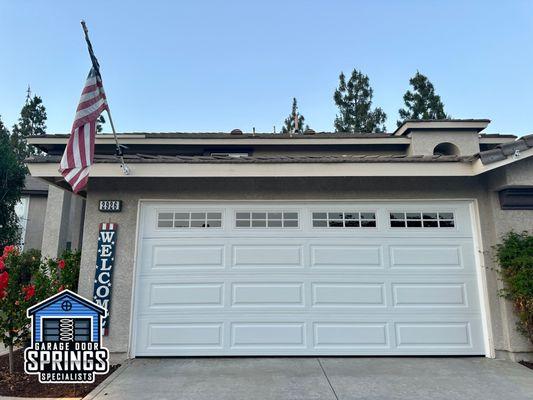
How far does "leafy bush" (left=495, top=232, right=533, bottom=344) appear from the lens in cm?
466

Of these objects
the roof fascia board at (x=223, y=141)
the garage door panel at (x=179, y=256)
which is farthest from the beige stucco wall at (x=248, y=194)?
the roof fascia board at (x=223, y=141)

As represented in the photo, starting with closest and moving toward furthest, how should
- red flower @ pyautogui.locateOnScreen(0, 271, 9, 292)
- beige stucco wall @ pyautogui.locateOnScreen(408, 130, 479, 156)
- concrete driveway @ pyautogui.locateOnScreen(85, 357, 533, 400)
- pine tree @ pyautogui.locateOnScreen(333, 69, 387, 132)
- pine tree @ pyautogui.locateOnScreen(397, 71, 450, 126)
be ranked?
1. concrete driveway @ pyautogui.locateOnScreen(85, 357, 533, 400)
2. red flower @ pyautogui.locateOnScreen(0, 271, 9, 292)
3. beige stucco wall @ pyautogui.locateOnScreen(408, 130, 479, 156)
4. pine tree @ pyautogui.locateOnScreen(397, 71, 450, 126)
5. pine tree @ pyautogui.locateOnScreen(333, 69, 387, 132)

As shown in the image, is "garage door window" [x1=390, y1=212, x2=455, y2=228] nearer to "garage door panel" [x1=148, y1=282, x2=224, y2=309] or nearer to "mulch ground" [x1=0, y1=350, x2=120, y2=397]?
"garage door panel" [x1=148, y1=282, x2=224, y2=309]

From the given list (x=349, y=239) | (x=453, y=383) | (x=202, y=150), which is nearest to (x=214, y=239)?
(x=349, y=239)

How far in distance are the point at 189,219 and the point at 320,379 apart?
317 centimetres

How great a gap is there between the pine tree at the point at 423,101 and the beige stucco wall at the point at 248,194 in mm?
16078

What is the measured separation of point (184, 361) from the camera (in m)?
4.98

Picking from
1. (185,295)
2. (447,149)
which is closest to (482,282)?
(185,295)

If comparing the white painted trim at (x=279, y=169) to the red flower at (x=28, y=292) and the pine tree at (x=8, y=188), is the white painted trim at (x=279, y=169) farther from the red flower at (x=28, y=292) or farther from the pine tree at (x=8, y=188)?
the pine tree at (x=8, y=188)

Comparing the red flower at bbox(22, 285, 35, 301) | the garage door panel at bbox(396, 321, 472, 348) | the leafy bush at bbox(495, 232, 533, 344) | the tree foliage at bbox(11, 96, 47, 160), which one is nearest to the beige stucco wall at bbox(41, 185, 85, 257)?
the red flower at bbox(22, 285, 35, 301)

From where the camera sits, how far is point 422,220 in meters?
5.53

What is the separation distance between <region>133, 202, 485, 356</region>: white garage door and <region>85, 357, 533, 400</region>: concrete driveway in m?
0.29

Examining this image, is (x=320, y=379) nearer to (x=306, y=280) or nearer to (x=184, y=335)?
(x=306, y=280)

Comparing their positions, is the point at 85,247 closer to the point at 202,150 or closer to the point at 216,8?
the point at 202,150
